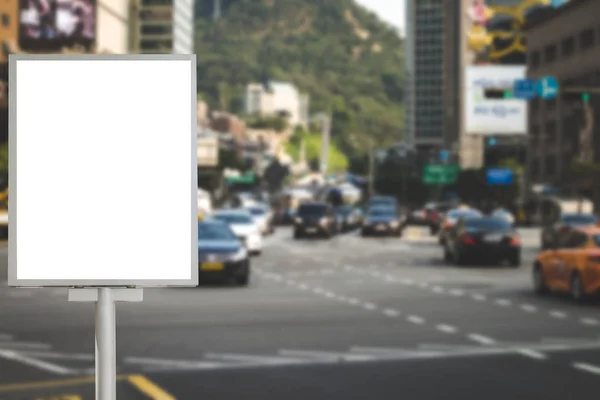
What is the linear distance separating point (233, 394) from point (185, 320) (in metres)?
7.85

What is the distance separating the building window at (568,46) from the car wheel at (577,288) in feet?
270

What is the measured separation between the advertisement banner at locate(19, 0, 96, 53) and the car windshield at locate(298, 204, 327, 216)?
66476 millimetres

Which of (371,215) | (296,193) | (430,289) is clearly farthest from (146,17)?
(430,289)

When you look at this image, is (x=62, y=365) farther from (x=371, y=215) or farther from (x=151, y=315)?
(x=371, y=215)

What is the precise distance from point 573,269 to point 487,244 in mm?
13113

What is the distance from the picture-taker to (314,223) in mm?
60531

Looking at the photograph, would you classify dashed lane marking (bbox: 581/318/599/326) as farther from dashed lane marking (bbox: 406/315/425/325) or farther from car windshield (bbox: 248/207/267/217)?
car windshield (bbox: 248/207/267/217)

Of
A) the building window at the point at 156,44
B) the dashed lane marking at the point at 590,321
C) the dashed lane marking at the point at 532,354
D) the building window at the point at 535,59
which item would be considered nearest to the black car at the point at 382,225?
the dashed lane marking at the point at 590,321

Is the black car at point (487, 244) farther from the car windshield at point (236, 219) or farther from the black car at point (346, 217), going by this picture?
the black car at point (346, 217)

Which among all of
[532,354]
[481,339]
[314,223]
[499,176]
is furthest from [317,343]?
[499,176]

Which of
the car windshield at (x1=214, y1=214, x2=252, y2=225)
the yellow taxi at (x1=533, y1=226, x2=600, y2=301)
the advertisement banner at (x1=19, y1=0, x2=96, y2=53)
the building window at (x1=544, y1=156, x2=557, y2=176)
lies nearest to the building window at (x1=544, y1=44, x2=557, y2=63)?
the building window at (x1=544, y1=156, x2=557, y2=176)

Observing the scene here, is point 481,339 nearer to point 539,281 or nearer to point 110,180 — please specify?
point 539,281

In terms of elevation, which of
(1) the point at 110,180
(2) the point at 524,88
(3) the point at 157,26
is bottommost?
(1) the point at 110,180

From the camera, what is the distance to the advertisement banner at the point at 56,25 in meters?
124
